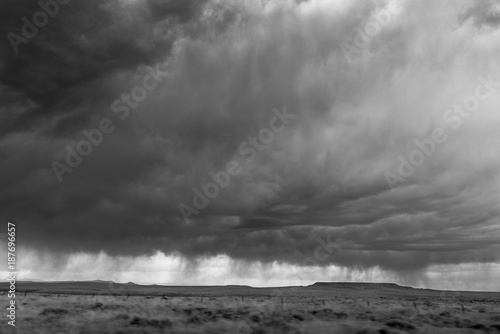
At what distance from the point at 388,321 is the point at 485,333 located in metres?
5.49

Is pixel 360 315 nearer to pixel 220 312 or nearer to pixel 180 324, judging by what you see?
pixel 220 312

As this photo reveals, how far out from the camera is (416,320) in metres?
29.1

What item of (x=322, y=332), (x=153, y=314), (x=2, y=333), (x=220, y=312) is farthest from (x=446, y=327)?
Answer: (x=2, y=333)

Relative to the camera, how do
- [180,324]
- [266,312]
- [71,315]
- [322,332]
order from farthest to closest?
[266,312] → [71,315] → [180,324] → [322,332]

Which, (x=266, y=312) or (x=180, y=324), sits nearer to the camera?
(x=180, y=324)

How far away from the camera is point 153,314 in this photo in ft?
97.8

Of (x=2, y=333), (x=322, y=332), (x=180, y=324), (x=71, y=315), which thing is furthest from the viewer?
(x=71, y=315)

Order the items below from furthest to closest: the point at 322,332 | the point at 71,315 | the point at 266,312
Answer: the point at 266,312
the point at 71,315
the point at 322,332

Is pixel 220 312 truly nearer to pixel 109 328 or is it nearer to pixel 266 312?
pixel 266 312

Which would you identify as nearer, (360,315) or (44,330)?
(44,330)

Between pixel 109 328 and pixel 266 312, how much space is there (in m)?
11.6

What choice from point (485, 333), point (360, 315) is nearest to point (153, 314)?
point (360, 315)

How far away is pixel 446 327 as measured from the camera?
26781 millimetres

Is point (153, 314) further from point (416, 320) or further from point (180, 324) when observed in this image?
point (416, 320)
